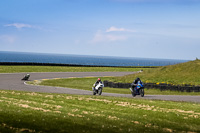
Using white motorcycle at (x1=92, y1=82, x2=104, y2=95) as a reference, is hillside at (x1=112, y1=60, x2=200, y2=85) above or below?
above

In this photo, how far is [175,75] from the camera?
37.1 meters

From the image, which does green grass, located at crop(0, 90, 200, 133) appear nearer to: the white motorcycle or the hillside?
the white motorcycle

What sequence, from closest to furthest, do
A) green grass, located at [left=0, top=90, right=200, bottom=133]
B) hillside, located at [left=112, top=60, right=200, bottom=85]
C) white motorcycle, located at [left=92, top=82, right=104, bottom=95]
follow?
green grass, located at [left=0, top=90, right=200, bottom=133] < white motorcycle, located at [left=92, top=82, right=104, bottom=95] < hillside, located at [left=112, top=60, right=200, bottom=85]

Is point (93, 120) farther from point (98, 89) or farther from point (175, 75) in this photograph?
point (175, 75)

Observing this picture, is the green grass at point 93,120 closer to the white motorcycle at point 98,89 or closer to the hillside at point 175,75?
the white motorcycle at point 98,89

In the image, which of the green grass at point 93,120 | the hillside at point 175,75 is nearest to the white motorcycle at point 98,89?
the green grass at point 93,120

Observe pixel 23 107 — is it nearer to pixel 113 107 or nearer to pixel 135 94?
pixel 113 107

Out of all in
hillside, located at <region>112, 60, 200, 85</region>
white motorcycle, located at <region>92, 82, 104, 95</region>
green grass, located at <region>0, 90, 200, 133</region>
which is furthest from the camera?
hillside, located at <region>112, 60, 200, 85</region>

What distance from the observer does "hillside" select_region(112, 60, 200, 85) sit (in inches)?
1368

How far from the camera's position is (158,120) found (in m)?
13.0

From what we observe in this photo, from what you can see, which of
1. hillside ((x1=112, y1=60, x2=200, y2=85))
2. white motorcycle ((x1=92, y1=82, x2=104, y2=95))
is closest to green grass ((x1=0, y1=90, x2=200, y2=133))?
white motorcycle ((x1=92, y1=82, x2=104, y2=95))

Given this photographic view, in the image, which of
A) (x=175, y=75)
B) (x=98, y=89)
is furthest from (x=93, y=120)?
(x=175, y=75)

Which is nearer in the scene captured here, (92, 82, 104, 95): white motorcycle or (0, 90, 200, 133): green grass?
(0, 90, 200, 133): green grass

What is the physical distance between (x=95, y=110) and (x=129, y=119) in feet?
7.92
